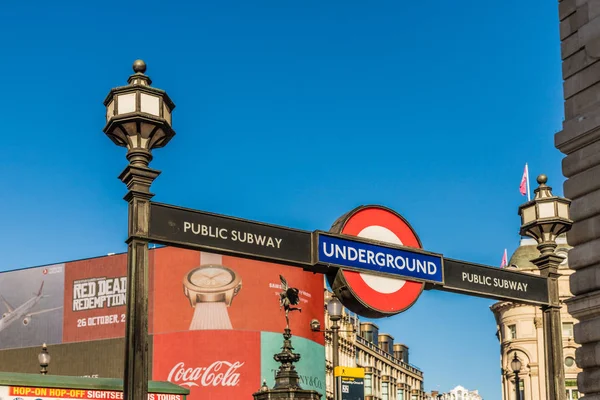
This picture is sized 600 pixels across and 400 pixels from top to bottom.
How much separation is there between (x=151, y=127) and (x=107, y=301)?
76.9m

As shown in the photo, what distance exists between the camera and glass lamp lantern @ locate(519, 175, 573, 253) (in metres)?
13.4

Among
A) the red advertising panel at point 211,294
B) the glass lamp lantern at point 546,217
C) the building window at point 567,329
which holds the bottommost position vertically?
the glass lamp lantern at point 546,217

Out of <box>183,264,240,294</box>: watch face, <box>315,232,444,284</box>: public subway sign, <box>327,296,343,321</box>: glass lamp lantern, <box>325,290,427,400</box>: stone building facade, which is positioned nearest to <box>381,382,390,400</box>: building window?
<box>325,290,427,400</box>: stone building facade

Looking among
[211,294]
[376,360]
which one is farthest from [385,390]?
[211,294]

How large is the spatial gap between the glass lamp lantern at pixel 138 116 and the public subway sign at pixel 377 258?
224cm

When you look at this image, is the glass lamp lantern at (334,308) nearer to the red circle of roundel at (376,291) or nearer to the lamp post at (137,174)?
the red circle of roundel at (376,291)

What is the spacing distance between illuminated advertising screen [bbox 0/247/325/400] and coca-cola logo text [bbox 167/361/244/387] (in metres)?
0.09

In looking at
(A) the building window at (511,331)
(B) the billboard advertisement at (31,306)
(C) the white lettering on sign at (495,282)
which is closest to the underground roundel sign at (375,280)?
(C) the white lettering on sign at (495,282)

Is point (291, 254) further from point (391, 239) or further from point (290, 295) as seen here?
point (290, 295)

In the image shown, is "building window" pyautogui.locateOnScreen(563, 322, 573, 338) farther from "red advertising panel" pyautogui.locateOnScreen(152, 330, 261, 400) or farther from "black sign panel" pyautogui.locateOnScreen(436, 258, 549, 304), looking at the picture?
"black sign panel" pyautogui.locateOnScreen(436, 258, 549, 304)

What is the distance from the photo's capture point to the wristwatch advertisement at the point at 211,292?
80.5 metres

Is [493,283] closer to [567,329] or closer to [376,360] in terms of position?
[567,329]

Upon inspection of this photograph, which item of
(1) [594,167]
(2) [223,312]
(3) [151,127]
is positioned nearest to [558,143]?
(1) [594,167]

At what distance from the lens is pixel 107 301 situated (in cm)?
8406
